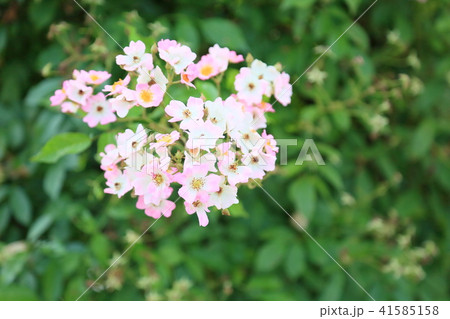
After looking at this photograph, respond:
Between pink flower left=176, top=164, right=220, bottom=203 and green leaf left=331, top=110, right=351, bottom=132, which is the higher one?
green leaf left=331, top=110, right=351, bottom=132

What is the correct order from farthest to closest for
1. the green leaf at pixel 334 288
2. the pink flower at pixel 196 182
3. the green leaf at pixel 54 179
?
the green leaf at pixel 334 288 < the green leaf at pixel 54 179 < the pink flower at pixel 196 182

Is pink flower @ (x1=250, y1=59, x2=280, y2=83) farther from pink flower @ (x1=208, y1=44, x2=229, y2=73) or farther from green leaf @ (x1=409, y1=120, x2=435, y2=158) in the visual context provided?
green leaf @ (x1=409, y1=120, x2=435, y2=158)

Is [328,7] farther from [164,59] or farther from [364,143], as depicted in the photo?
[164,59]

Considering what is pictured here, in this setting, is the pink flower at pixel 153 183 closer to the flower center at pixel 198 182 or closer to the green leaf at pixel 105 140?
the flower center at pixel 198 182

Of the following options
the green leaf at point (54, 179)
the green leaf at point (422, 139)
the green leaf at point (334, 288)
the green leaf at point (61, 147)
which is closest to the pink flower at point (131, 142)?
the green leaf at point (61, 147)

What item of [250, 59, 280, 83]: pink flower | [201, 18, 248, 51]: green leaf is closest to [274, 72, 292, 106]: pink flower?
[250, 59, 280, 83]: pink flower

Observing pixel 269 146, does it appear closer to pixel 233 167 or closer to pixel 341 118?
pixel 233 167
